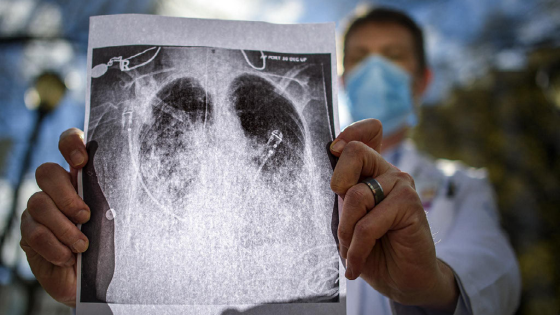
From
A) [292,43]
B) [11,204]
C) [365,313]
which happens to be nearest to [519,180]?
[365,313]

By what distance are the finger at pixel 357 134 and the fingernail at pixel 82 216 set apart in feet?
1.53

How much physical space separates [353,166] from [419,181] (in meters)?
0.79

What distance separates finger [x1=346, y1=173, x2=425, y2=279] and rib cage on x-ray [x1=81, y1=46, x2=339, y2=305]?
68mm

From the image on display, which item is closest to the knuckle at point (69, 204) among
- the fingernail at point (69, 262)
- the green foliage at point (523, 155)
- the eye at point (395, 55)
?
the fingernail at point (69, 262)

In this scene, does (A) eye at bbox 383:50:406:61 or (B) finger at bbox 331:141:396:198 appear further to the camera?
(A) eye at bbox 383:50:406:61

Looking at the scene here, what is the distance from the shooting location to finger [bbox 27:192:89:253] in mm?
535

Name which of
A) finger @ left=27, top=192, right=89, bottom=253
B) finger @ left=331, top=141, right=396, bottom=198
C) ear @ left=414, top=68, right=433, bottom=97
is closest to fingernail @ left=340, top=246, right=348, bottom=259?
finger @ left=331, top=141, right=396, bottom=198

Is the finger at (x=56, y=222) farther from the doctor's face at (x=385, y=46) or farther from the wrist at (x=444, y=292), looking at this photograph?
the doctor's face at (x=385, y=46)

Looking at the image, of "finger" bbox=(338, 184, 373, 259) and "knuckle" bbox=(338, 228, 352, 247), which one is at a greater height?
"finger" bbox=(338, 184, 373, 259)

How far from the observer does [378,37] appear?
1384 millimetres

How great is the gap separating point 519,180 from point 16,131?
17.7ft

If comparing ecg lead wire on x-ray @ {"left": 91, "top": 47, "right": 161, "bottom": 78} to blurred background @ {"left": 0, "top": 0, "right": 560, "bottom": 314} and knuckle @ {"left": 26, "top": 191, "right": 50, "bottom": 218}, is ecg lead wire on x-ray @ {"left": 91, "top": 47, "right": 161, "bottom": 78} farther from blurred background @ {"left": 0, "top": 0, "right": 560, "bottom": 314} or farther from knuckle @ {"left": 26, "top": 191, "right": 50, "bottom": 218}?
blurred background @ {"left": 0, "top": 0, "right": 560, "bottom": 314}

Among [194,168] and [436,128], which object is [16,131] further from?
[436,128]

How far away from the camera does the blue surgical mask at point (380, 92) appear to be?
4.07ft
